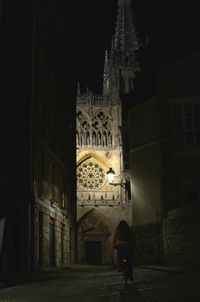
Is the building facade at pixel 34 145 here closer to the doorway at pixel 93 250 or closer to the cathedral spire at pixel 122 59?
the doorway at pixel 93 250

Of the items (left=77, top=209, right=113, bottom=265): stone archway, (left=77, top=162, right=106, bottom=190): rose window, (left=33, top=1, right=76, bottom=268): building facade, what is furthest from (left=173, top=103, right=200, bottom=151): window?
(left=77, top=162, right=106, bottom=190): rose window

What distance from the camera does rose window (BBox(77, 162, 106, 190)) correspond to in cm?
5091

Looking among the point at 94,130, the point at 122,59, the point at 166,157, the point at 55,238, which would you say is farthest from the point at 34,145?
the point at 122,59

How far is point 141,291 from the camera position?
8.88 m

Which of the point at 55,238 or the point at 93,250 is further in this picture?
the point at 93,250

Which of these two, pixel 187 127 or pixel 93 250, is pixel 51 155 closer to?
pixel 187 127

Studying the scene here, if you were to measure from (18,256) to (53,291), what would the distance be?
35.1 ft

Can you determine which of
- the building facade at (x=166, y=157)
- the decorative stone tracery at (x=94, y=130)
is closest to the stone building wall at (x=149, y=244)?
the building facade at (x=166, y=157)

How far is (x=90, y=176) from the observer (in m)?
51.6

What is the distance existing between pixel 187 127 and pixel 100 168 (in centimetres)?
3119

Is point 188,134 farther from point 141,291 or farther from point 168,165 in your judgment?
point 141,291

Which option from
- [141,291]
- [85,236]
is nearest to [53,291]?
[141,291]

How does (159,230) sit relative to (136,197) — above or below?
below

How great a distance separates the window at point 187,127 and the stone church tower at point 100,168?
1081 inches
